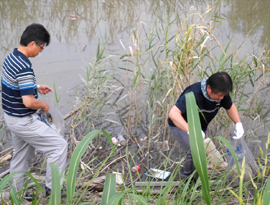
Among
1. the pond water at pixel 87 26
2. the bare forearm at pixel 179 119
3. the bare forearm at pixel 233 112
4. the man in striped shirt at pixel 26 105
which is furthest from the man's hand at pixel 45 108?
the pond water at pixel 87 26

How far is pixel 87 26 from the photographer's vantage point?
6051mm

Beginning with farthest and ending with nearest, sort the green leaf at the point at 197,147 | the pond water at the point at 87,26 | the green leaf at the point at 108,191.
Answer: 1. the pond water at the point at 87,26
2. the green leaf at the point at 108,191
3. the green leaf at the point at 197,147

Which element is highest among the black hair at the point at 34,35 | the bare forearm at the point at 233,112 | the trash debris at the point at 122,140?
the black hair at the point at 34,35

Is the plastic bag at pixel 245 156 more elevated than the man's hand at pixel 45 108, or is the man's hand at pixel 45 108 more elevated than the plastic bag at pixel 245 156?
the man's hand at pixel 45 108

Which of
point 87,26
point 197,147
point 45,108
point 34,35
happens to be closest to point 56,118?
point 45,108

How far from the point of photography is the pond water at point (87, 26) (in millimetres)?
4684

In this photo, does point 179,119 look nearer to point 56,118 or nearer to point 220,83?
point 220,83

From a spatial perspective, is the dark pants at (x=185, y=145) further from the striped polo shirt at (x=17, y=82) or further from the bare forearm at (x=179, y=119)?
the striped polo shirt at (x=17, y=82)

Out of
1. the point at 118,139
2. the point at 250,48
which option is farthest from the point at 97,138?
the point at 250,48

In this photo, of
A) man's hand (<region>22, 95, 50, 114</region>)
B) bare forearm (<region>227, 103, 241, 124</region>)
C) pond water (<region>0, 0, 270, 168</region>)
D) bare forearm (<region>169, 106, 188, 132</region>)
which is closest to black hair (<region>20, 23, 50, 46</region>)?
man's hand (<region>22, 95, 50, 114</region>)

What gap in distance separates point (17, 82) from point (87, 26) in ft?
13.2

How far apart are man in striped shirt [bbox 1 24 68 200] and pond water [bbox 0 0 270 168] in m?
1.46

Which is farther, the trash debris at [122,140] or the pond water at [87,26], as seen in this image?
the pond water at [87,26]

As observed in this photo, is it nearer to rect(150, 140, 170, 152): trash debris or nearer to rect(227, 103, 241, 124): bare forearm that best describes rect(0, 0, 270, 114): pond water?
rect(150, 140, 170, 152): trash debris
